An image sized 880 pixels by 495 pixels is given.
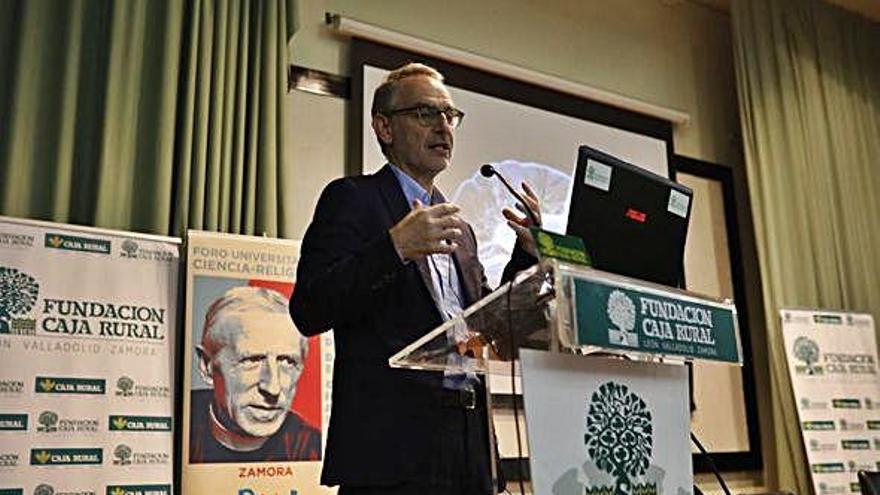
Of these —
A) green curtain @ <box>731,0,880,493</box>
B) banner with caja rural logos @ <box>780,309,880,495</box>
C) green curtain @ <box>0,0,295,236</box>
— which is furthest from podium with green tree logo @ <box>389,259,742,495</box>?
green curtain @ <box>731,0,880,493</box>

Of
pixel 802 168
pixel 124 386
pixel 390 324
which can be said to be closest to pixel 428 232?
pixel 390 324

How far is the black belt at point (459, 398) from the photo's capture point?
1.35m

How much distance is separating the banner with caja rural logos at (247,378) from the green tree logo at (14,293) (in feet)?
1.45

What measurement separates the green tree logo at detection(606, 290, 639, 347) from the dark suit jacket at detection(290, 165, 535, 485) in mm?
353

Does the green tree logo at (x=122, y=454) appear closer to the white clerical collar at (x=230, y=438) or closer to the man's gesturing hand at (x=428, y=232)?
the white clerical collar at (x=230, y=438)

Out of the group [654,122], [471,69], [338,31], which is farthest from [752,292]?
[338,31]

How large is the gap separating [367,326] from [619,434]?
18.5 inches

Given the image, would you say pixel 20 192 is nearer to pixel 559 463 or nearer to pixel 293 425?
pixel 293 425

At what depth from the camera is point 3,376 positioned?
2.26 metres

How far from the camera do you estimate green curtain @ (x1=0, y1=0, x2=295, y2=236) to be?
2.56 metres

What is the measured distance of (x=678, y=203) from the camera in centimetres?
142

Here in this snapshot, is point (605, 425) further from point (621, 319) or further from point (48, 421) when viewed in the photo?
point (48, 421)

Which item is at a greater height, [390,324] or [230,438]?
[390,324]

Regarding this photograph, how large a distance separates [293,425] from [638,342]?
5.94 feet
